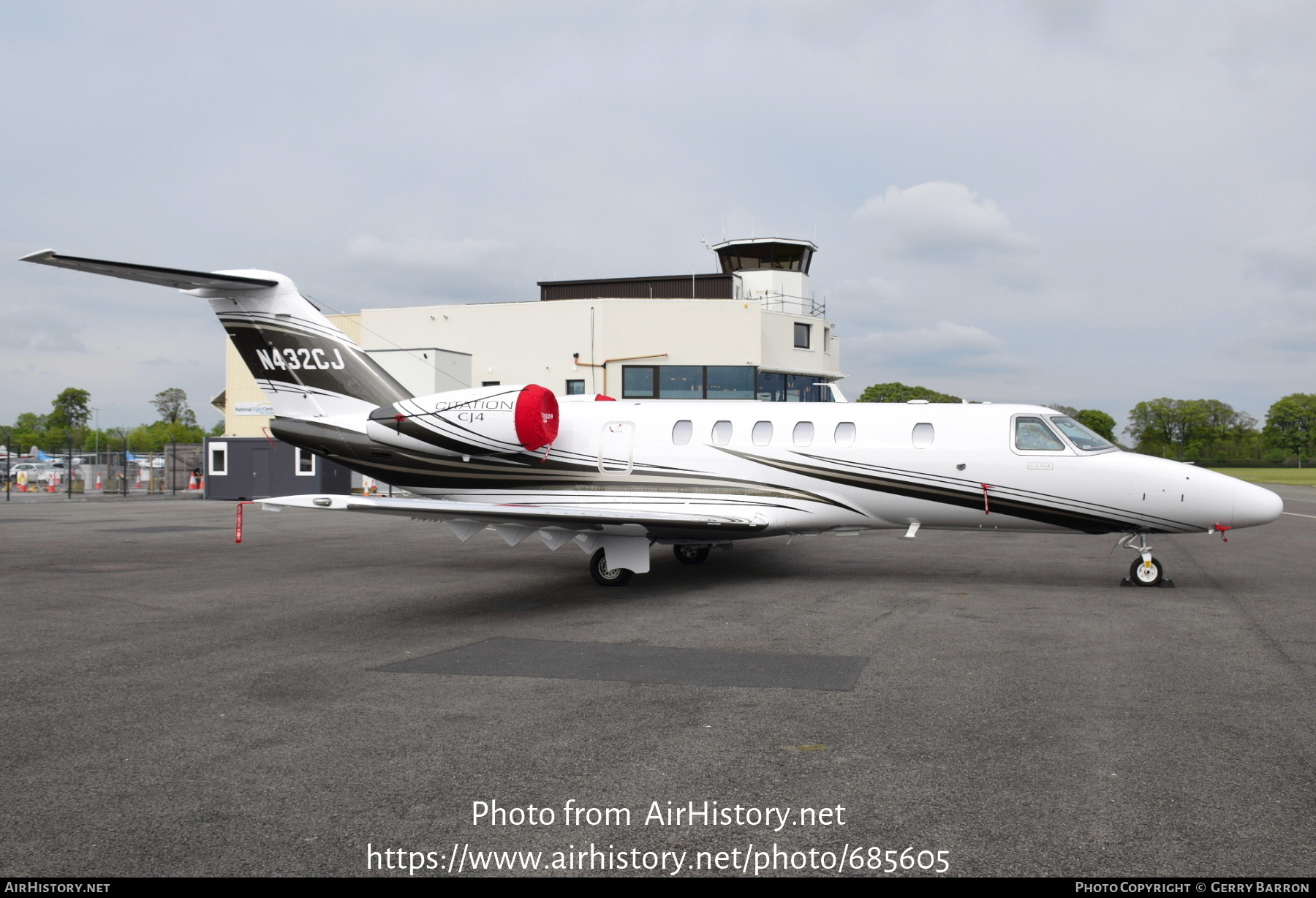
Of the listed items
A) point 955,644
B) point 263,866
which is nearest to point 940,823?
point 263,866

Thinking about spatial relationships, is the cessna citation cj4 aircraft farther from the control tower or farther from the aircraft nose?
the control tower

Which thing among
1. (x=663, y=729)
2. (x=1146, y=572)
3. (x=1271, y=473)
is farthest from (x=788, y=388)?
(x=1271, y=473)

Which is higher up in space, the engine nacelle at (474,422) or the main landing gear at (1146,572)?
the engine nacelle at (474,422)

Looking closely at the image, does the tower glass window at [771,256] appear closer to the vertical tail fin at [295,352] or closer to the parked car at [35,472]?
the vertical tail fin at [295,352]

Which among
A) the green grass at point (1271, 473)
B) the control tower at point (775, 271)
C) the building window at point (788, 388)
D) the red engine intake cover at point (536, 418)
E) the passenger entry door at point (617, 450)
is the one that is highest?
the control tower at point (775, 271)

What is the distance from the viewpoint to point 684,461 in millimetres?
13578

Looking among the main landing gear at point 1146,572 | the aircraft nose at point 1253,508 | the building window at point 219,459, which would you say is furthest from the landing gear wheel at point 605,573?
the building window at point 219,459

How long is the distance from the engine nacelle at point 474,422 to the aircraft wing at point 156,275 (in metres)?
3.05

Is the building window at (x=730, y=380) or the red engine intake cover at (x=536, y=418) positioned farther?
the building window at (x=730, y=380)

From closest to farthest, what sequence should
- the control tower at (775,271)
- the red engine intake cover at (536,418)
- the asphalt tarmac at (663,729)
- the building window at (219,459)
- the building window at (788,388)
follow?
the asphalt tarmac at (663,729) → the red engine intake cover at (536,418) → the building window at (219,459) → the building window at (788,388) → the control tower at (775,271)

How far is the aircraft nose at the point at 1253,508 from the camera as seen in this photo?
464 inches

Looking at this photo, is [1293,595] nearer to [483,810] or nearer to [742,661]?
[742,661]

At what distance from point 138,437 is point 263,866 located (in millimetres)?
192775

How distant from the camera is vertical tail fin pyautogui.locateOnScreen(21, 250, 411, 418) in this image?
1480 centimetres
